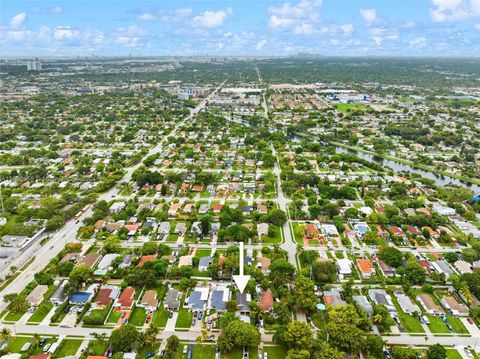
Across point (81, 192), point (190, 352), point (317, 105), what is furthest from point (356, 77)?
point (190, 352)

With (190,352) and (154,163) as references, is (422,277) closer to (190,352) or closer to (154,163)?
(190,352)

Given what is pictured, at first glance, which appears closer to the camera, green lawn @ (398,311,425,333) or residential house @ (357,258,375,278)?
green lawn @ (398,311,425,333)

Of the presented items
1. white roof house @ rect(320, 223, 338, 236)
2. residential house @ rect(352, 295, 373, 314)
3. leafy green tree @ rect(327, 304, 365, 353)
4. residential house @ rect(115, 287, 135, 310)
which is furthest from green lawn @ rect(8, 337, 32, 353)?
white roof house @ rect(320, 223, 338, 236)

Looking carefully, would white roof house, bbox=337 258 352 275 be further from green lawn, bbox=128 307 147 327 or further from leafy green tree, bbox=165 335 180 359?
green lawn, bbox=128 307 147 327

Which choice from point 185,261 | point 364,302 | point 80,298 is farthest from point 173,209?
point 364,302

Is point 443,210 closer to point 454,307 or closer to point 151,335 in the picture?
point 454,307
